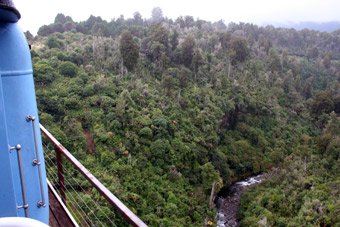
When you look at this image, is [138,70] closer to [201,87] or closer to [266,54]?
[201,87]

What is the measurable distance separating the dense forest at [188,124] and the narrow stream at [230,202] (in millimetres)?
622

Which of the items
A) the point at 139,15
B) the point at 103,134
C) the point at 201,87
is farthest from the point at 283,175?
the point at 139,15

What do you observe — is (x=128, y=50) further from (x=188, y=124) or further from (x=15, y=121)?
(x=15, y=121)

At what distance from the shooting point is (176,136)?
19.5 metres

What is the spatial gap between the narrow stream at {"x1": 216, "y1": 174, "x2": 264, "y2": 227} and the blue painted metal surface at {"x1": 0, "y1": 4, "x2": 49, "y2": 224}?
1680 cm

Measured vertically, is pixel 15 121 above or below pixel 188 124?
above

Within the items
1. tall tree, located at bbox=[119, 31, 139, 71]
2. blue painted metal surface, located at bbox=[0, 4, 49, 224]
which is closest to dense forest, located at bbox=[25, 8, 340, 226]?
tall tree, located at bbox=[119, 31, 139, 71]

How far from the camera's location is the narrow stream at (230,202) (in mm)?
17778

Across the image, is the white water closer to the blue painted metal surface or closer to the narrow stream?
the narrow stream

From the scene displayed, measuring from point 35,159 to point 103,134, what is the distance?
49.4 feet

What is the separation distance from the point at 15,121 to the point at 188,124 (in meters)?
19.5

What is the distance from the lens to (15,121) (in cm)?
182

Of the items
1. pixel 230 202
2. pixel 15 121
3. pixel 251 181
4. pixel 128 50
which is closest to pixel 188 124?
pixel 230 202

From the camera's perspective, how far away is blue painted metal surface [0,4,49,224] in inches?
66.3
